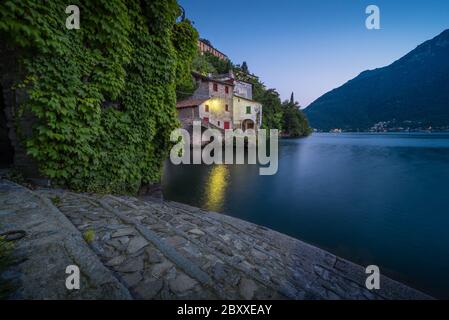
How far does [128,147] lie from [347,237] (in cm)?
937

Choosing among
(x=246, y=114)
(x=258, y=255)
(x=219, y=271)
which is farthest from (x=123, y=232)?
(x=246, y=114)

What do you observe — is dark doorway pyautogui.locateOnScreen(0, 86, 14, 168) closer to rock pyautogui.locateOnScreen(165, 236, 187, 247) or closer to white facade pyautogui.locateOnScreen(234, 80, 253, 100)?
rock pyautogui.locateOnScreen(165, 236, 187, 247)

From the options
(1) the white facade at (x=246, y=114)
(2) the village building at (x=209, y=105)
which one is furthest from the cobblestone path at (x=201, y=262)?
(1) the white facade at (x=246, y=114)

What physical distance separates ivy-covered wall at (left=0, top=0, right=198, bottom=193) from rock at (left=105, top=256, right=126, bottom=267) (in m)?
4.01

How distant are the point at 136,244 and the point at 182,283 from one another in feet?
4.20

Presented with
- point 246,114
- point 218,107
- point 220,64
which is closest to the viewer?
point 218,107

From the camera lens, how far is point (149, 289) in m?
2.61

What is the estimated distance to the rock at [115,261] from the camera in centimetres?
302

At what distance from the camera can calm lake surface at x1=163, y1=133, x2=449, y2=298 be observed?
725cm

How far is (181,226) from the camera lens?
555 cm

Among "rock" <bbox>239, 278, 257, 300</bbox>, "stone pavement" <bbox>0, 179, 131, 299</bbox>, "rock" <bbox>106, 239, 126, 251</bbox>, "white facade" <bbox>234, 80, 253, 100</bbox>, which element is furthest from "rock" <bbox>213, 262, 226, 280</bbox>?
"white facade" <bbox>234, 80, 253, 100</bbox>

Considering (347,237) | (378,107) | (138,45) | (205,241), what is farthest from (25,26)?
(378,107)

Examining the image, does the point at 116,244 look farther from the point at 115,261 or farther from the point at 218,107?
the point at 218,107

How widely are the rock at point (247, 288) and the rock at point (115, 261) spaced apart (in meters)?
1.83
